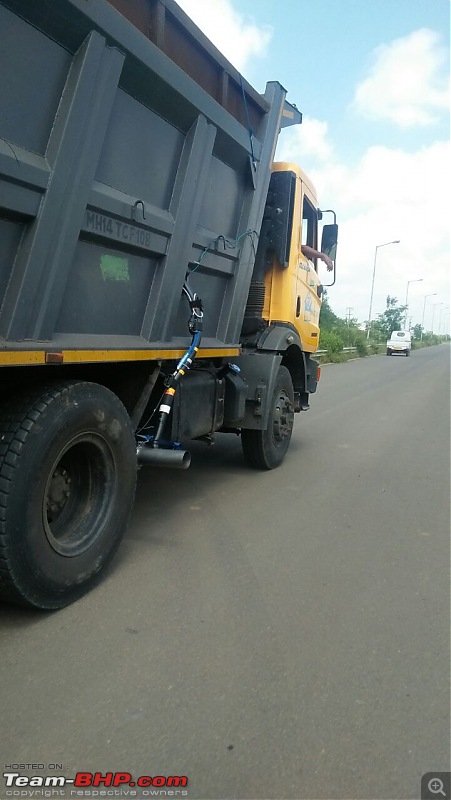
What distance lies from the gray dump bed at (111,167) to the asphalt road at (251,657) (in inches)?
55.0

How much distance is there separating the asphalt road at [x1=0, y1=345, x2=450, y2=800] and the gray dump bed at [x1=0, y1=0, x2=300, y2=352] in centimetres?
140

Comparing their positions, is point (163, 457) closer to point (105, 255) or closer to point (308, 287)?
point (105, 255)

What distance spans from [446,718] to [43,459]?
2.06 m

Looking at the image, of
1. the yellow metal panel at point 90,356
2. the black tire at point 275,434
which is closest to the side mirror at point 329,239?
the black tire at point 275,434

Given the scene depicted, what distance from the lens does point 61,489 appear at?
3176 millimetres

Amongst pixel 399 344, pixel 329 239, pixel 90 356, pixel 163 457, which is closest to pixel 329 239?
pixel 329 239

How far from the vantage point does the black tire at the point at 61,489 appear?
2600 millimetres

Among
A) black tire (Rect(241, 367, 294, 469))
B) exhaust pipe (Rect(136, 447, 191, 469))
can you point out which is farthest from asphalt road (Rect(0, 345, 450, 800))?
black tire (Rect(241, 367, 294, 469))

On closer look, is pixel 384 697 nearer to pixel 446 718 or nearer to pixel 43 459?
pixel 446 718

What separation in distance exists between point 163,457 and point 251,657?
1428 mm

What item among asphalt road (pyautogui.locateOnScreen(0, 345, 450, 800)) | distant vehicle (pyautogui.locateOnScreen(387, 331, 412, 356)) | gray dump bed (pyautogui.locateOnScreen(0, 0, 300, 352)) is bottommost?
asphalt road (pyautogui.locateOnScreen(0, 345, 450, 800))

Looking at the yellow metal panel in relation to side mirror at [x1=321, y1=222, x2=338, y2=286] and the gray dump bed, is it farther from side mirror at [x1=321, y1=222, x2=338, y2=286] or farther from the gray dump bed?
side mirror at [x1=321, y1=222, x2=338, y2=286]

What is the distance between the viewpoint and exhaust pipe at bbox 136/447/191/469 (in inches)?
144

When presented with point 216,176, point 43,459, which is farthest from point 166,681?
point 216,176
